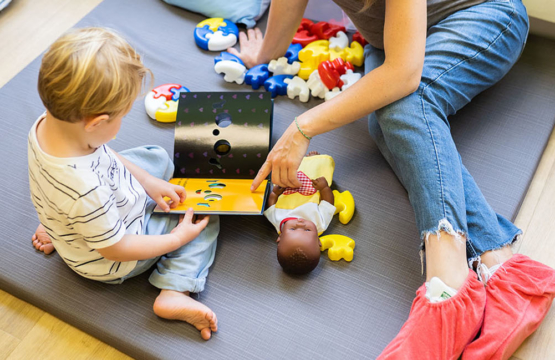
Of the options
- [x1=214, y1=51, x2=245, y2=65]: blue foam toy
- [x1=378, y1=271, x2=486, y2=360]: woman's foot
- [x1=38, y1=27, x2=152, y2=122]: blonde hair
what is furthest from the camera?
[x1=214, y1=51, x2=245, y2=65]: blue foam toy

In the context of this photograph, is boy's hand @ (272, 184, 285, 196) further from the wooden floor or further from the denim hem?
the wooden floor

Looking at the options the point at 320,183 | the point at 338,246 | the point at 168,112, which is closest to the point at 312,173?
the point at 320,183

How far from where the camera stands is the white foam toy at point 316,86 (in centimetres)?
143

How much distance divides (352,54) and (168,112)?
0.52m

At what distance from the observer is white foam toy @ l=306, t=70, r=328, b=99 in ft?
4.71

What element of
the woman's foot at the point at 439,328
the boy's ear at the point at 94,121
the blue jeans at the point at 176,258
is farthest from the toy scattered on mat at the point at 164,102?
the woman's foot at the point at 439,328

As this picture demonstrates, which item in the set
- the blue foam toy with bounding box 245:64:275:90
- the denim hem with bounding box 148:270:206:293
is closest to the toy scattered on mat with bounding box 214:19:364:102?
the blue foam toy with bounding box 245:64:275:90

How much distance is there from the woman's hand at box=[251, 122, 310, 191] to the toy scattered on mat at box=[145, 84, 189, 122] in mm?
373

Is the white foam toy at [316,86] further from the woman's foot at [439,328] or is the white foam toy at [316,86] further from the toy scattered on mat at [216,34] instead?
the woman's foot at [439,328]

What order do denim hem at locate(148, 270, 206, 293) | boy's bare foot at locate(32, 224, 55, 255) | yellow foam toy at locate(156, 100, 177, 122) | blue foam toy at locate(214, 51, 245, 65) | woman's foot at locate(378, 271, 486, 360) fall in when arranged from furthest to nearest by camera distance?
blue foam toy at locate(214, 51, 245, 65) < yellow foam toy at locate(156, 100, 177, 122) < boy's bare foot at locate(32, 224, 55, 255) < denim hem at locate(148, 270, 206, 293) < woman's foot at locate(378, 271, 486, 360)

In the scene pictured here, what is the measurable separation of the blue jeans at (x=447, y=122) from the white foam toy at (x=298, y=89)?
0.70ft

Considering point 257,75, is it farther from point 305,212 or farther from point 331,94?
point 305,212

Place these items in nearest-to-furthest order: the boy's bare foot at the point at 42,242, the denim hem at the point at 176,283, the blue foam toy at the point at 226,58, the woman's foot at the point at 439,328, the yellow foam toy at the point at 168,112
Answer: the woman's foot at the point at 439,328
the denim hem at the point at 176,283
the boy's bare foot at the point at 42,242
the yellow foam toy at the point at 168,112
the blue foam toy at the point at 226,58

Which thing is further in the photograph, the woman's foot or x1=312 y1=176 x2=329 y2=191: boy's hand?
x1=312 y1=176 x2=329 y2=191: boy's hand
